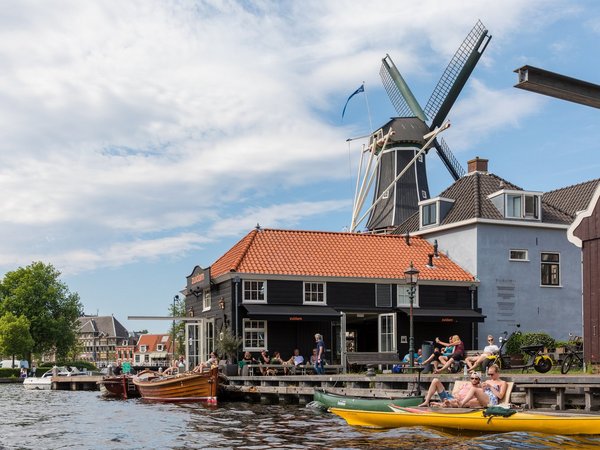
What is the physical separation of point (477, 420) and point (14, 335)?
59.1 m

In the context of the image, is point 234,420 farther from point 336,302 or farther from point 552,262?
point 552,262

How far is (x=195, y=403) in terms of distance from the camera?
2961 cm

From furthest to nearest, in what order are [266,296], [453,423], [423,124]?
[423,124], [266,296], [453,423]

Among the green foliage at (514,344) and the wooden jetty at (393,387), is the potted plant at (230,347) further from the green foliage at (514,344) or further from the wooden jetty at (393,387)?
the green foliage at (514,344)

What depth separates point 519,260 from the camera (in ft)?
128

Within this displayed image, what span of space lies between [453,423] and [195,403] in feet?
48.9

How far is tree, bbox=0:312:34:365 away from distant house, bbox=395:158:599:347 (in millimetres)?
43282

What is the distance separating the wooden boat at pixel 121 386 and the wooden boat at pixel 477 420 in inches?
774

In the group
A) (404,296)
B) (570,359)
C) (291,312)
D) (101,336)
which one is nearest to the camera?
(570,359)

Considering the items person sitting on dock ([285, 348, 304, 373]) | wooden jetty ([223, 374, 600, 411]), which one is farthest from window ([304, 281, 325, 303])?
wooden jetty ([223, 374, 600, 411])

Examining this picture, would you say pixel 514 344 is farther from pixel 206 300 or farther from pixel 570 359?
pixel 206 300

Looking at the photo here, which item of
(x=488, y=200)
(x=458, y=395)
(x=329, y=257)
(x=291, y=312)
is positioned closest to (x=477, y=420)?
(x=458, y=395)

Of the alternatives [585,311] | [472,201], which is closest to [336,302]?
[472,201]

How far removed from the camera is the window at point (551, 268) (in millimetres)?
39344
